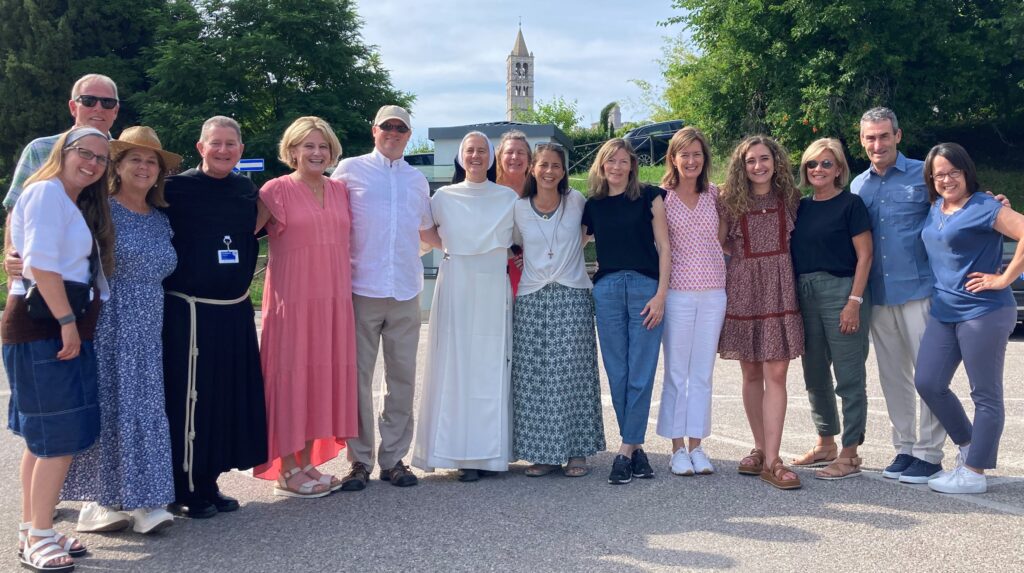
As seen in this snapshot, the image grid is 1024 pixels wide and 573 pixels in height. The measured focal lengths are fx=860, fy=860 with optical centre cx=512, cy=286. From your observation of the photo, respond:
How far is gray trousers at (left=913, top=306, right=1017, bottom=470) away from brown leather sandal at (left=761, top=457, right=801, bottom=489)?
94 cm

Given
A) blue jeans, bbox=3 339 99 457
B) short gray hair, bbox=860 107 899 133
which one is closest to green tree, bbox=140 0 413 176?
short gray hair, bbox=860 107 899 133

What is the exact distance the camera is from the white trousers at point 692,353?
5.46 m

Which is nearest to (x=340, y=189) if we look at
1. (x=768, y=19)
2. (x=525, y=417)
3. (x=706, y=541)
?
(x=525, y=417)

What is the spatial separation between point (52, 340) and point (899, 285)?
186 inches

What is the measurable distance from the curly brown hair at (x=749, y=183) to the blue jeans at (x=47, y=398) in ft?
12.6

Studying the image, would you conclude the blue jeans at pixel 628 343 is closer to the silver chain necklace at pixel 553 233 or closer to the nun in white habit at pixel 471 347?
the silver chain necklace at pixel 553 233

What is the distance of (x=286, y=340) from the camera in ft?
16.5

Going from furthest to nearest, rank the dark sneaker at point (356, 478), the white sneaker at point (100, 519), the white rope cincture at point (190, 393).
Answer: the dark sneaker at point (356, 478) < the white rope cincture at point (190, 393) < the white sneaker at point (100, 519)

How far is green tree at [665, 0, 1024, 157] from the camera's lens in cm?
2372

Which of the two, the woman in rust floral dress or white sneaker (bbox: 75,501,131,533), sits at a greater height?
the woman in rust floral dress

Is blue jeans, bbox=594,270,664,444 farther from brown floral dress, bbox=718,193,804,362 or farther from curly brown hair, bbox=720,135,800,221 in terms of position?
curly brown hair, bbox=720,135,800,221

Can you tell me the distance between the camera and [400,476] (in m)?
5.28

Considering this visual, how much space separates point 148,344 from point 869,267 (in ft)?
13.8

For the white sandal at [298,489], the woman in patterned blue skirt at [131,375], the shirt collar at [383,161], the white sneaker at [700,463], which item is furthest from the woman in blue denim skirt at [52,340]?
the white sneaker at [700,463]
